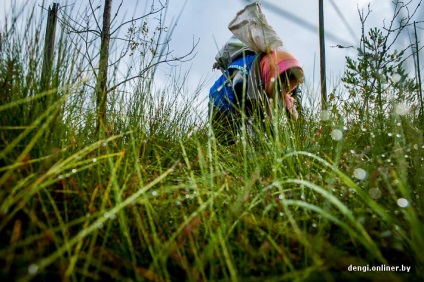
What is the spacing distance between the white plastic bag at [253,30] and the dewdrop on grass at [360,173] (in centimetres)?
136

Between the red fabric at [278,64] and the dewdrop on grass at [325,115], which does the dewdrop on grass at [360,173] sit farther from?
the red fabric at [278,64]

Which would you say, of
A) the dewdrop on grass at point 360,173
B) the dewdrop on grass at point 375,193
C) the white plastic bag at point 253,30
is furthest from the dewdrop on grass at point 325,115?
the dewdrop on grass at point 375,193

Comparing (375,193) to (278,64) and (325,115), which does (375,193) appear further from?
(278,64)

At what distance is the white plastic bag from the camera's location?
2.46 m

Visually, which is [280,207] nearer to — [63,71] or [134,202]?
[134,202]

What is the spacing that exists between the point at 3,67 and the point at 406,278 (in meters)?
1.33

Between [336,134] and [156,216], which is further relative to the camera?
[336,134]

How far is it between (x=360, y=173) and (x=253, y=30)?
1.64 meters

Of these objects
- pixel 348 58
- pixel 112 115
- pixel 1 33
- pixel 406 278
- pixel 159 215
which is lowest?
pixel 406 278

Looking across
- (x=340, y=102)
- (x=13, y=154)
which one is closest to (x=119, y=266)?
(x=13, y=154)

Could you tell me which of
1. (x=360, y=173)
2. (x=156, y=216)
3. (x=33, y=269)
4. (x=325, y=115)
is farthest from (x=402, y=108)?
(x=33, y=269)

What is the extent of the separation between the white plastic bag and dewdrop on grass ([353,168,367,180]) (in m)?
1.36

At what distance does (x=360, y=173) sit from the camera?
3.87 feet

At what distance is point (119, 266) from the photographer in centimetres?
79
